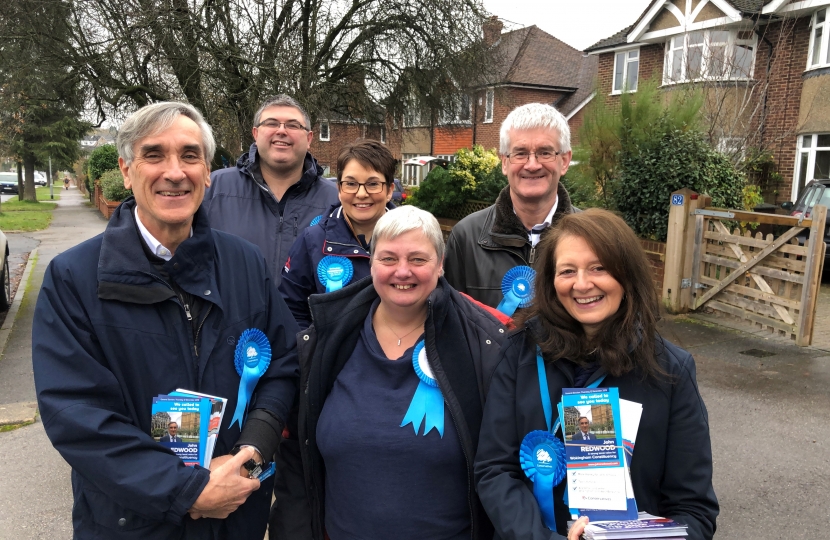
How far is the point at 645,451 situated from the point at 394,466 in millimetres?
814

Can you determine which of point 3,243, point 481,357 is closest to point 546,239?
point 481,357

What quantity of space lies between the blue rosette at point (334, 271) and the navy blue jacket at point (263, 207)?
2.57 feet

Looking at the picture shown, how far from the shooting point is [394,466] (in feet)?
6.85

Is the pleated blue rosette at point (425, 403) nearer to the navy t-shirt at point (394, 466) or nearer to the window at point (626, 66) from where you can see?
the navy t-shirt at point (394, 466)

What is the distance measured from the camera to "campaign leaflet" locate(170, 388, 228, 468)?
196 centimetres

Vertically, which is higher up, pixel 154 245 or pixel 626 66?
pixel 626 66

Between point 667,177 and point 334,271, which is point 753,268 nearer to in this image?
point 667,177

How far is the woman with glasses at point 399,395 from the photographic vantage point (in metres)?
2.09

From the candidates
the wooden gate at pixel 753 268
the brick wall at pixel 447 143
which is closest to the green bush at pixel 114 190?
the brick wall at pixel 447 143

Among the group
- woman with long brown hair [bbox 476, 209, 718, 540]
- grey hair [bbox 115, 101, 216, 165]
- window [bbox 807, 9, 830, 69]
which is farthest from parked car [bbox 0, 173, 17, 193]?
woman with long brown hair [bbox 476, 209, 718, 540]

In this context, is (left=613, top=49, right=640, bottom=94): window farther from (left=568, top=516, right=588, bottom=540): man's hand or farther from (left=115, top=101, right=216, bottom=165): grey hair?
(left=568, top=516, right=588, bottom=540): man's hand

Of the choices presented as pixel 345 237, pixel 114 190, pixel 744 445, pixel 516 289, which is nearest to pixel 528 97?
pixel 114 190

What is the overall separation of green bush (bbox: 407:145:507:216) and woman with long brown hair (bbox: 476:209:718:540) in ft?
34.7

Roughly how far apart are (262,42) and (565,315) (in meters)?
11.7
